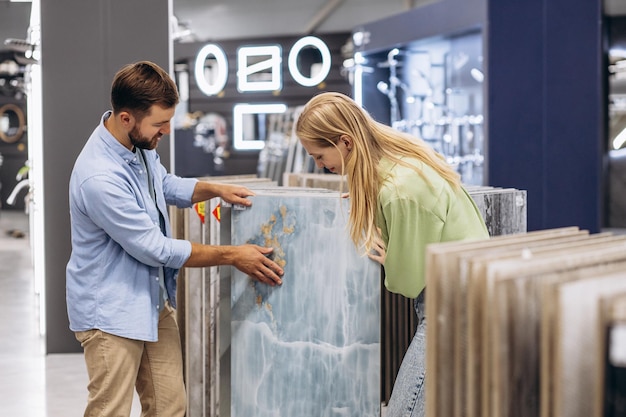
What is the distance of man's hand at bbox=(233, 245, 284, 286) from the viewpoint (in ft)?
8.39

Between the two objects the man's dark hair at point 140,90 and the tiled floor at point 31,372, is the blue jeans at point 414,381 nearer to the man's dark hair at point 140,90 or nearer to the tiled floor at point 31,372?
the man's dark hair at point 140,90

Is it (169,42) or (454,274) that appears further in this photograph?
(169,42)

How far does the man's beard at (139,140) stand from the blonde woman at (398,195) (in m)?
0.48

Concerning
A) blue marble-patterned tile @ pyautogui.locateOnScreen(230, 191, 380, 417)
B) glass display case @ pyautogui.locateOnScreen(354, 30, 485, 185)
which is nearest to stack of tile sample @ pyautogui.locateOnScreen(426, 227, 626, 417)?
blue marble-patterned tile @ pyautogui.locateOnScreen(230, 191, 380, 417)

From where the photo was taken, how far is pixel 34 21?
18.9ft

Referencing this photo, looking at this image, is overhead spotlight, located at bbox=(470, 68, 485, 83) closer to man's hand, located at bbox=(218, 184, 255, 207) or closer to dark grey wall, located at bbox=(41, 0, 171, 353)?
dark grey wall, located at bbox=(41, 0, 171, 353)

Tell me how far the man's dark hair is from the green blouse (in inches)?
27.8

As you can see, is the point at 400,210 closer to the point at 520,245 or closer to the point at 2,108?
the point at 520,245

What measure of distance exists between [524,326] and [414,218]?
90 centimetres

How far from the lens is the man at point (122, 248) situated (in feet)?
7.77

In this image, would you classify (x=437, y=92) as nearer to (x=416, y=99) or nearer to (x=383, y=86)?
(x=416, y=99)

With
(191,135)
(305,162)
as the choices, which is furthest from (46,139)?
(191,135)

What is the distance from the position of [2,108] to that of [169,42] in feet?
55.7

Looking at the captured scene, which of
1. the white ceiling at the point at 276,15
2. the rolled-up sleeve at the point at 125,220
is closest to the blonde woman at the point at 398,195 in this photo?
the rolled-up sleeve at the point at 125,220
